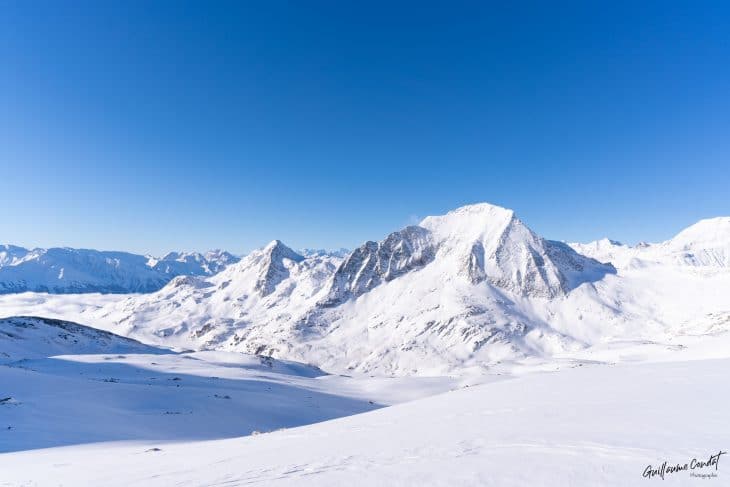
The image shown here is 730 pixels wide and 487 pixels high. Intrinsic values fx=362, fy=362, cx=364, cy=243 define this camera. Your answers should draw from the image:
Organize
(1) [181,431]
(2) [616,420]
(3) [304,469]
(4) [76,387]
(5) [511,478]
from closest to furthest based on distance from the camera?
(5) [511,478], (3) [304,469], (2) [616,420], (1) [181,431], (4) [76,387]

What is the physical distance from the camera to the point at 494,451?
7.00m

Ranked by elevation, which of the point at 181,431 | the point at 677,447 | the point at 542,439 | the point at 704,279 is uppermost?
the point at 704,279

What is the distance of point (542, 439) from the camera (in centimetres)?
746

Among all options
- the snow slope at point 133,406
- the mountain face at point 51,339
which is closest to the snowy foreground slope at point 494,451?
the snow slope at point 133,406

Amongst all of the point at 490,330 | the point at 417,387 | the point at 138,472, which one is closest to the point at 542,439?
the point at 138,472

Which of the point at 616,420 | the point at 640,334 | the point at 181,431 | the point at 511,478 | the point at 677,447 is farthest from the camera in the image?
the point at 640,334

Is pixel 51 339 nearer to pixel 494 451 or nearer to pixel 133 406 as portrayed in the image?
pixel 133 406

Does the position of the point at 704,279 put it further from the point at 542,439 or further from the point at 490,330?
the point at 542,439

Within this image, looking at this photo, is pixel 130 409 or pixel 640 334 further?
pixel 640 334

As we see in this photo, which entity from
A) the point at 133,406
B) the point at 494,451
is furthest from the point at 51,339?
the point at 494,451

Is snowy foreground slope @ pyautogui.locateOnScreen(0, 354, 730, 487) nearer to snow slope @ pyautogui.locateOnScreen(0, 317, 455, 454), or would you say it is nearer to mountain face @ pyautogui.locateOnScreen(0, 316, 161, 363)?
snow slope @ pyautogui.locateOnScreen(0, 317, 455, 454)

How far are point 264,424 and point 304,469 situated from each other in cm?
2448

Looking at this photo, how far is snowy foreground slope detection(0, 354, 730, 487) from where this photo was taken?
574 cm

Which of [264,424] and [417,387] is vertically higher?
[264,424]
